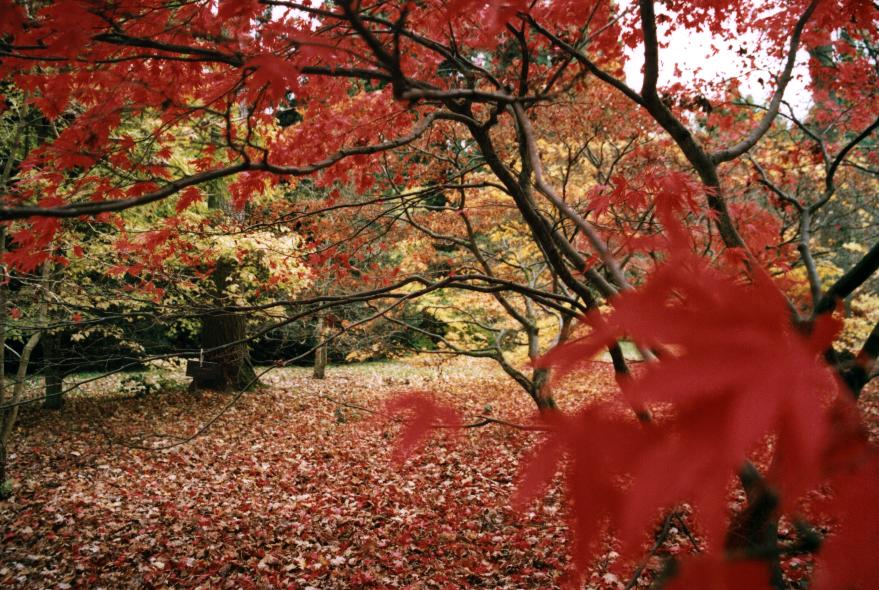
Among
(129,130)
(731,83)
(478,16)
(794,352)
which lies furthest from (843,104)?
(129,130)

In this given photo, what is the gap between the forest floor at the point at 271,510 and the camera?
3824 mm

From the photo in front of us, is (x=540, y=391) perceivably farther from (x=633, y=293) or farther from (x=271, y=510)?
(x=633, y=293)

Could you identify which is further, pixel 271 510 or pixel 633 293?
pixel 271 510

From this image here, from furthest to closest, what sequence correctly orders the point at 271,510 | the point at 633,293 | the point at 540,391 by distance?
the point at 271,510 < the point at 540,391 < the point at 633,293

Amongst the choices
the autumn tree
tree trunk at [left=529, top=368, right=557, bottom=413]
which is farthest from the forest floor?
the autumn tree

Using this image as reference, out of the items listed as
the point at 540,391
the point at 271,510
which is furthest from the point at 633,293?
the point at 271,510

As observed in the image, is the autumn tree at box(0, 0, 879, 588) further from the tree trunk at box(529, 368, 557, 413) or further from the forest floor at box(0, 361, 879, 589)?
the tree trunk at box(529, 368, 557, 413)

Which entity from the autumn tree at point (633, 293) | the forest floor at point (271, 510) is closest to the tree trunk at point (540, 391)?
the forest floor at point (271, 510)

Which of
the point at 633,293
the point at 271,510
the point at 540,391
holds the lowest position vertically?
the point at 271,510

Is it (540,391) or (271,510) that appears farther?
(271,510)

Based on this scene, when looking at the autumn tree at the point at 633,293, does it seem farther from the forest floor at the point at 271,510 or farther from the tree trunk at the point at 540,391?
the tree trunk at the point at 540,391

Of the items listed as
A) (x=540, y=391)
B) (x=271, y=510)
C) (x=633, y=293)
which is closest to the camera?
(x=633, y=293)

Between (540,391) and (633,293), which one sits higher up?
(633,293)

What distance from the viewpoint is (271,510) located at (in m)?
5.13
